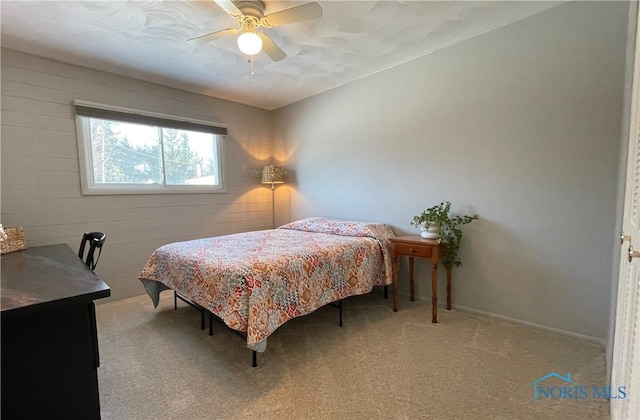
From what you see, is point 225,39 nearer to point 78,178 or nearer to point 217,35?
point 217,35

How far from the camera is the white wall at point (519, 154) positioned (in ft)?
7.00

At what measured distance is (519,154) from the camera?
Answer: 2.47 m

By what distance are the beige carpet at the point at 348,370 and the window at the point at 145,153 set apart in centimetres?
151

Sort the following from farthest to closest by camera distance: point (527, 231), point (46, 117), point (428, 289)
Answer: point (428, 289)
point (46, 117)
point (527, 231)

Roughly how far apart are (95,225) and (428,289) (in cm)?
356

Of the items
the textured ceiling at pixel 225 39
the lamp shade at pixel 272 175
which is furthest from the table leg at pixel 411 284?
the lamp shade at pixel 272 175

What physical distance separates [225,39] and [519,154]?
2.69 metres

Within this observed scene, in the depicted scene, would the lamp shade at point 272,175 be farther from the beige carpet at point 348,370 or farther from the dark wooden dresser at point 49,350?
the dark wooden dresser at point 49,350

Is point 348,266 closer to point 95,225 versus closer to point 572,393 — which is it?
point 572,393

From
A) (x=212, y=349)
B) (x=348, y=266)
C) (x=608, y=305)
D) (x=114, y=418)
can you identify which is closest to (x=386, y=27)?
(x=348, y=266)

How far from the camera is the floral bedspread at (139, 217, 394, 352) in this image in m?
1.90

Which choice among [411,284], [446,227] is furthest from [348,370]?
[446,227]

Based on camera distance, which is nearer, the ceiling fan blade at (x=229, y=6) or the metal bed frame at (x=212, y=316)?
the ceiling fan blade at (x=229, y=6)

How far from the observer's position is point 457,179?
112 inches
